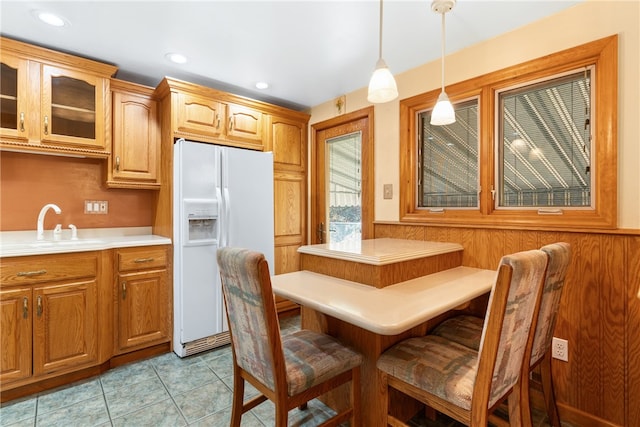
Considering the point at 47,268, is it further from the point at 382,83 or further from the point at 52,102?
the point at 382,83

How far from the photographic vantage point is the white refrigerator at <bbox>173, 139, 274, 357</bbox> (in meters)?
2.49

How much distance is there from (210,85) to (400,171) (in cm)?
198

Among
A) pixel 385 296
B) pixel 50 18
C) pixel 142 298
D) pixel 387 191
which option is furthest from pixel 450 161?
pixel 50 18

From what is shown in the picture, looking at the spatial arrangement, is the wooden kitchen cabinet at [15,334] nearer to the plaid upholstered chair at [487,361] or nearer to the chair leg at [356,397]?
the chair leg at [356,397]

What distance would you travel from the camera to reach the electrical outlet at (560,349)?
177 cm

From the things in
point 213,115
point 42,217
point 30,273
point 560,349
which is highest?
point 213,115

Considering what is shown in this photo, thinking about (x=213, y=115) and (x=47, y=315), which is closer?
(x=47, y=315)

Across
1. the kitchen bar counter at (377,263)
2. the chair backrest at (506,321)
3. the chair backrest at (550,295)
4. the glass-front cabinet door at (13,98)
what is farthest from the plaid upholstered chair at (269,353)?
the glass-front cabinet door at (13,98)

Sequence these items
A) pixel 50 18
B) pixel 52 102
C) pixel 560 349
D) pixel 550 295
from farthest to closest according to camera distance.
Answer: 1. pixel 52 102
2. pixel 50 18
3. pixel 560 349
4. pixel 550 295

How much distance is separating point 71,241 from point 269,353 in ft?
6.73

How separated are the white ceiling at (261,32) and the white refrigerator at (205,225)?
72 cm

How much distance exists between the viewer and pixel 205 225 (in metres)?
2.65

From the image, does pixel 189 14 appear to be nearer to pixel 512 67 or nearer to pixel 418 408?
pixel 512 67

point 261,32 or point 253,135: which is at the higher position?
point 261,32
